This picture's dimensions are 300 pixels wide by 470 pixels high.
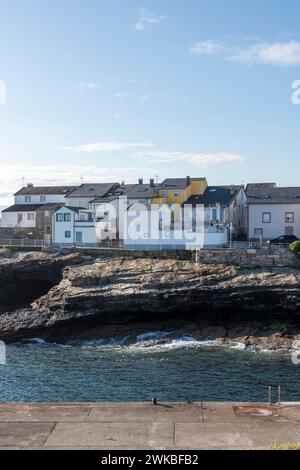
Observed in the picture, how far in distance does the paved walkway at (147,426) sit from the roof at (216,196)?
43421 mm

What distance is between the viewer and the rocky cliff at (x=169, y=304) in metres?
45.2

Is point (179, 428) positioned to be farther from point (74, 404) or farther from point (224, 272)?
point (224, 272)

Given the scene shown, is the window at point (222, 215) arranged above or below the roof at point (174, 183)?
below

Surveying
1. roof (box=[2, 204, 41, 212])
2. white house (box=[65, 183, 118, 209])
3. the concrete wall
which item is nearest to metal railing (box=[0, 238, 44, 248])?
white house (box=[65, 183, 118, 209])

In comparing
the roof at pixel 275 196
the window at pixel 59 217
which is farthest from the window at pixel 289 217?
the window at pixel 59 217

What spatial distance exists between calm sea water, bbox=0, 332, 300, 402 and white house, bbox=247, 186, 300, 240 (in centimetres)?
2355

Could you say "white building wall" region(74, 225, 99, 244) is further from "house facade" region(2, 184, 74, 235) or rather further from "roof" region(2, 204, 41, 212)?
"roof" region(2, 204, 41, 212)

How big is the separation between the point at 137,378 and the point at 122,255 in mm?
22087

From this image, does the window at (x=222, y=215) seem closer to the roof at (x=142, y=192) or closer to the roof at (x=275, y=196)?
the roof at (x=275, y=196)

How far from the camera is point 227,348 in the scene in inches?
1630

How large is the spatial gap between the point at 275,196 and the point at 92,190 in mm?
27382

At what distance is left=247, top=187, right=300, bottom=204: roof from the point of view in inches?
2482

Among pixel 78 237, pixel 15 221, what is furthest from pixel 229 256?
pixel 15 221

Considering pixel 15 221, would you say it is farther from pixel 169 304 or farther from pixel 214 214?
pixel 169 304
